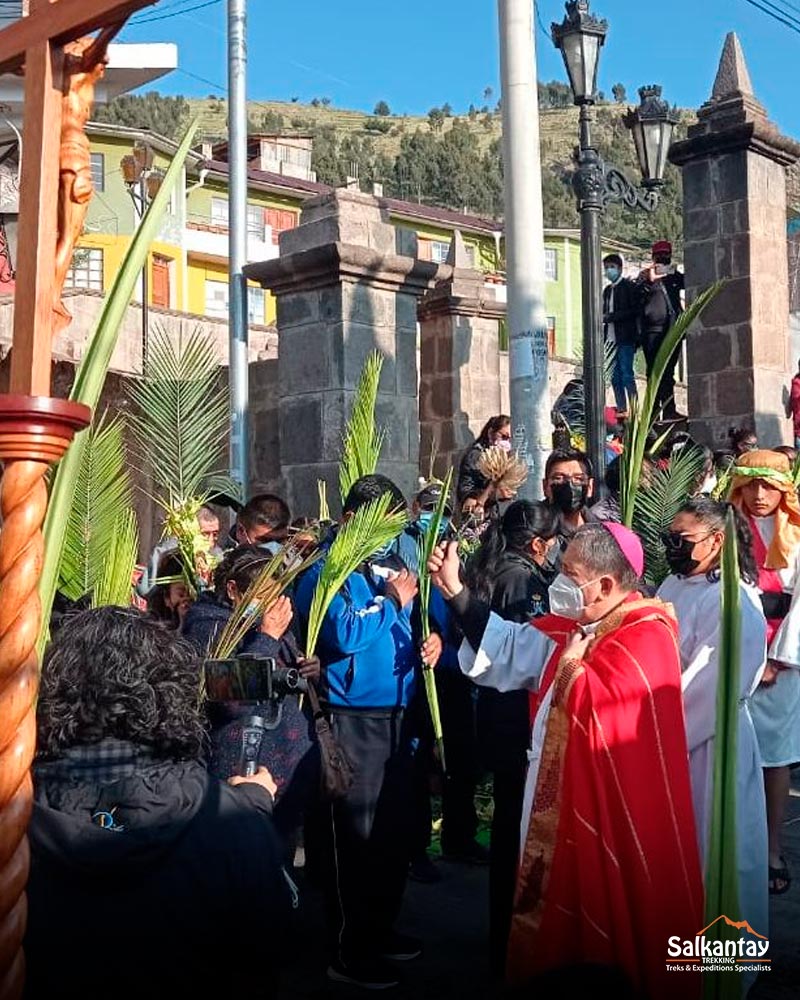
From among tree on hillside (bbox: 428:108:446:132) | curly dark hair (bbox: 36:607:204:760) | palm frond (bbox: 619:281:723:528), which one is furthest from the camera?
tree on hillside (bbox: 428:108:446:132)

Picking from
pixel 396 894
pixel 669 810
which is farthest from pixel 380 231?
pixel 669 810

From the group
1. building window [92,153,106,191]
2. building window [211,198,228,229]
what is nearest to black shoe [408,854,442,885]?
building window [92,153,106,191]

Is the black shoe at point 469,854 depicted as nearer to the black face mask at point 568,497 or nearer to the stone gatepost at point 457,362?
the black face mask at point 568,497

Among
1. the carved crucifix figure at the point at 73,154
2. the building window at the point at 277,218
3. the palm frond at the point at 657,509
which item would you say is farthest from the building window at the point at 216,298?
the carved crucifix figure at the point at 73,154

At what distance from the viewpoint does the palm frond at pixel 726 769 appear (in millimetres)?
1854

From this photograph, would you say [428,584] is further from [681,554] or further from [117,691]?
[117,691]

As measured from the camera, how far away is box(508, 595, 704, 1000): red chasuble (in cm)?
363

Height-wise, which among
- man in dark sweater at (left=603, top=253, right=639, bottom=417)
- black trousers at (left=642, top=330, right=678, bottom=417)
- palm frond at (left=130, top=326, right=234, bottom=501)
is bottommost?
palm frond at (left=130, top=326, right=234, bottom=501)

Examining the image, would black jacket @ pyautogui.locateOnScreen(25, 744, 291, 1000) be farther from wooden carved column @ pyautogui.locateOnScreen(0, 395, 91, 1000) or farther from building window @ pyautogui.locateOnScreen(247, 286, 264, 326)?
building window @ pyautogui.locateOnScreen(247, 286, 264, 326)

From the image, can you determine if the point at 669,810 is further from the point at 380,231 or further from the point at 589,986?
the point at 380,231

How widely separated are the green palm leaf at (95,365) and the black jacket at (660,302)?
26.5 feet

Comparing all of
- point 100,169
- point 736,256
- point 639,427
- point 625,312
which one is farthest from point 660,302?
point 100,169

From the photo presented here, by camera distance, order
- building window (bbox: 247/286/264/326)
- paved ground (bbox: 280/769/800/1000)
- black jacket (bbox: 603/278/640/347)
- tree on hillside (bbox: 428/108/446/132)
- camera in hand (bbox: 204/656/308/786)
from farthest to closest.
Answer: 1. tree on hillside (bbox: 428/108/446/132)
2. building window (bbox: 247/286/264/326)
3. black jacket (bbox: 603/278/640/347)
4. paved ground (bbox: 280/769/800/1000)
5. camera in hand (bbox: 204/656/308/786)

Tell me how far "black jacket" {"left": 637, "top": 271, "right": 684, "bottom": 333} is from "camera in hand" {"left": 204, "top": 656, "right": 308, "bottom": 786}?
702cm
